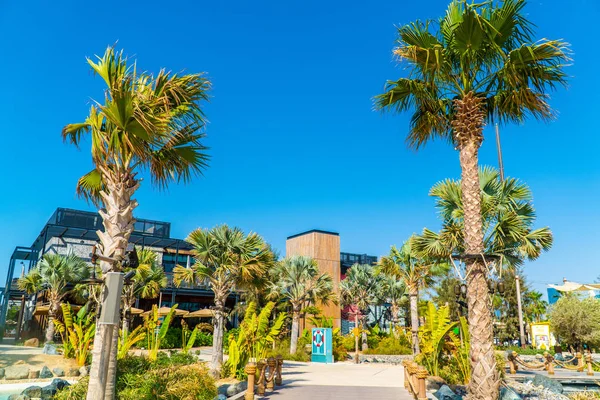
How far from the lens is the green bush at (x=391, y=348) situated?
26737 millimetres

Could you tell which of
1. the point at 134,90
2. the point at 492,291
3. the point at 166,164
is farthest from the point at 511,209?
the point at 134,90

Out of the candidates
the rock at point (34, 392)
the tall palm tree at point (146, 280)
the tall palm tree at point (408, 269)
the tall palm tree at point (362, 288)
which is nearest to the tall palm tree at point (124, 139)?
the rock at point (34, 392)

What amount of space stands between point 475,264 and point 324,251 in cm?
2768

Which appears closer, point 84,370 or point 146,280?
point 84,370

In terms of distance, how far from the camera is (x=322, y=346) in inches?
912

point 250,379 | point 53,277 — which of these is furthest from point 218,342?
point 53,277

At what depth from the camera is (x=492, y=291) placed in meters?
8.80

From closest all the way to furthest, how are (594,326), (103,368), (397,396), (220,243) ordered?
1. (103,368)
2. (397,396)
3. (220,243)
4. (594,326)

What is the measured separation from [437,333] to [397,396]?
206 cm

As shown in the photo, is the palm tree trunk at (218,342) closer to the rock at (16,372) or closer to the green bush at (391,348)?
the rock at (16,372)

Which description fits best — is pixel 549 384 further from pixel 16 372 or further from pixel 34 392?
pixel 16 372

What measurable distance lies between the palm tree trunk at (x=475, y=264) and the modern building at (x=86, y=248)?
81.7 feet

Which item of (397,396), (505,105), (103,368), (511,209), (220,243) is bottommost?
(397,396)

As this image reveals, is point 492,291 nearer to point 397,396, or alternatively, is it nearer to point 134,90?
point 397,396
